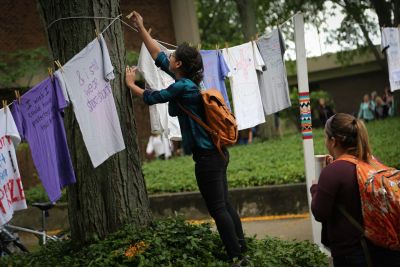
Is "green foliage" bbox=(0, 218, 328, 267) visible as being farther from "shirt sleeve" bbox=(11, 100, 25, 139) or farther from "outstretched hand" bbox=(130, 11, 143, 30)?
"outstretched hand" bbox=(130, 11, 143, 30)

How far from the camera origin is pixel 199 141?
14.6 ft

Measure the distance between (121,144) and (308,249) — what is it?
2.05 metres

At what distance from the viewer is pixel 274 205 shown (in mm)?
9172

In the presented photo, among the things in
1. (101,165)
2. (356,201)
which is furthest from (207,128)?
(356,201)

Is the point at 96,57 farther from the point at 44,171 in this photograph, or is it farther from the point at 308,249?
the point at 308,249

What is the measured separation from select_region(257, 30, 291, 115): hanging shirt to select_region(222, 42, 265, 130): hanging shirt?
10 centimetres

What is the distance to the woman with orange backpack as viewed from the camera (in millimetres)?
3123

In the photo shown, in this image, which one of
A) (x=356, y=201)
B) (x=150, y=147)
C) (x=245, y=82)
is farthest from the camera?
(x=150, y=147)

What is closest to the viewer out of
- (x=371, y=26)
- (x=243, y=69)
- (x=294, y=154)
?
(x=243, y=69)

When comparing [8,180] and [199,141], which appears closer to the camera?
[199,141]

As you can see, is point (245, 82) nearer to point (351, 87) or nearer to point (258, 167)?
point (258, 167)

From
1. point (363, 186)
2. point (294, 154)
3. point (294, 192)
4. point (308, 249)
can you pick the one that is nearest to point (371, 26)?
point (294, 154)

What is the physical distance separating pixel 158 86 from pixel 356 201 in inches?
129

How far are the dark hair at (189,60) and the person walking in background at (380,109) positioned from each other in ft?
67.0
